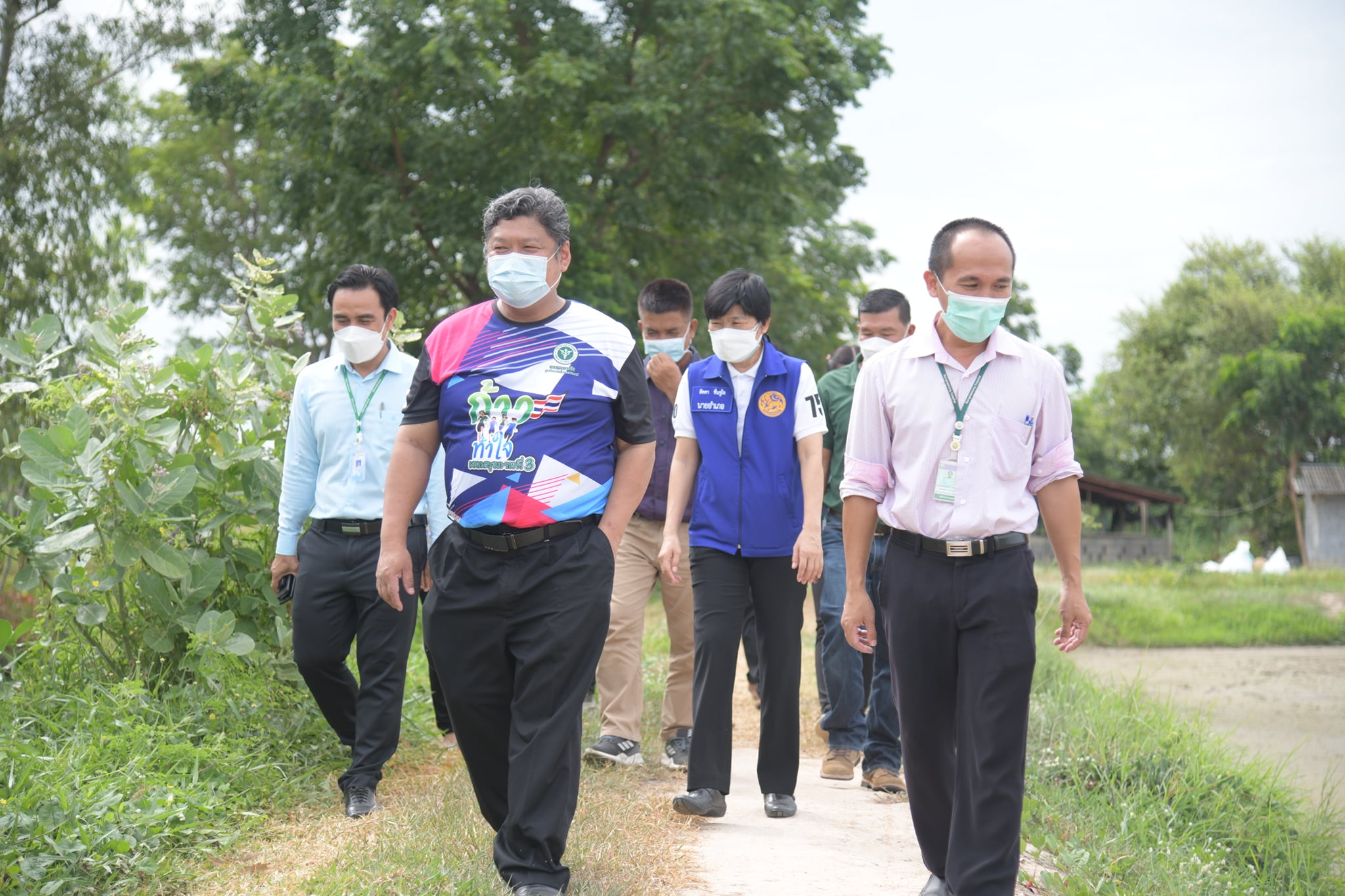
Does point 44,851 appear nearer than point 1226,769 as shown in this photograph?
Yes

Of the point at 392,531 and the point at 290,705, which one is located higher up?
the point at 392,531

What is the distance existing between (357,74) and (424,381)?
12.8 metres

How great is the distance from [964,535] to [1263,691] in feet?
48.3

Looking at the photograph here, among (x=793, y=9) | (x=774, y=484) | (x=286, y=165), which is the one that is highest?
(x=793, y=9)

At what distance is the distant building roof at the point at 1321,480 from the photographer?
36.2 m

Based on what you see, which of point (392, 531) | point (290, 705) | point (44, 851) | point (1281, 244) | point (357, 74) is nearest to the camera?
point (392, 531)

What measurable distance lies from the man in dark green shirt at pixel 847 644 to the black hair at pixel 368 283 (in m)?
1.98

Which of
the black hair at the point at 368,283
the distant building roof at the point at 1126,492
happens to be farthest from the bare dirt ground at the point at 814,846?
the distant building roof at the point at 1126,492

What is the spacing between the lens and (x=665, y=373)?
5844mm

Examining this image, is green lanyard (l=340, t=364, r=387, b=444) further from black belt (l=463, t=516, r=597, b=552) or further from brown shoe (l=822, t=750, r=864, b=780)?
brown shoe (l=822, t=750, r=864, b=780)

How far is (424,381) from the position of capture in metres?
3.71

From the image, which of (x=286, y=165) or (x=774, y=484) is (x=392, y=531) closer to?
(x=774, y=484)

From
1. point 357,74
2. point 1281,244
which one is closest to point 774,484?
point 357,74

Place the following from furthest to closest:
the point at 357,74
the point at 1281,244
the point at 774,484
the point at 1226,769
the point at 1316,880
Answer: the point at 1281,244 < the point at 357,74 < the point at 1226,769 < the point at 1316,880 < the point at 774,484
